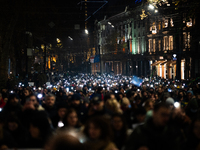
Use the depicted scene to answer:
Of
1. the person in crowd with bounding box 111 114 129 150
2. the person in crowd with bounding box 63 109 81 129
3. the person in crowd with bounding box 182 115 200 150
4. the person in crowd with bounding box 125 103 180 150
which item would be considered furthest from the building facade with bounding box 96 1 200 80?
the person in crowd with bounding box 125 103 180 150

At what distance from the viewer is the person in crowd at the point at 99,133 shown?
3986 millimetres

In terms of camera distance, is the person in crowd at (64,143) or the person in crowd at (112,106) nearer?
the person in crowd at (64,143)

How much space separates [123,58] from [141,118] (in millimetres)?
62325

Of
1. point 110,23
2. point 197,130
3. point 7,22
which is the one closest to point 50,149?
point 197,130

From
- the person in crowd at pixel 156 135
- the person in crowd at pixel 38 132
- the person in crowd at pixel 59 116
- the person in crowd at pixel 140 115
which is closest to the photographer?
the person in crowd at pixel 156 135

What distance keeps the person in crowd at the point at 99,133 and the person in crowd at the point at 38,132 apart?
0.74m

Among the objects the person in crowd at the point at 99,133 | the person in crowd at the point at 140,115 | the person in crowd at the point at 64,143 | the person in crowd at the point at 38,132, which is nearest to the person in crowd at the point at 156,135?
the person in crowd at the point at 99,133

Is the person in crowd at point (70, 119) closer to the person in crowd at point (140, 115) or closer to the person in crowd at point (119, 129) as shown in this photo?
the person in crowd at point (119, 129)

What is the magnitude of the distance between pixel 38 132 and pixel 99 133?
44.8 inches

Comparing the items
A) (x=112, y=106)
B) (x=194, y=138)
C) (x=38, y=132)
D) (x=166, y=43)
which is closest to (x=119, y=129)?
(x=194, y=138)

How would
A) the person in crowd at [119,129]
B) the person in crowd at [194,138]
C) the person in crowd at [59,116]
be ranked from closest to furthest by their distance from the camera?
the person in crowd at [194,138] → the person in crowd at [119,129] → the person in crowd at [59,116]

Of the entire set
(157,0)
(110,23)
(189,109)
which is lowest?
(189,109)

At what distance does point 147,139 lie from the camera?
4266 millimetres

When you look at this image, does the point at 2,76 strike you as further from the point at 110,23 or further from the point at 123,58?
the point at 110,23
